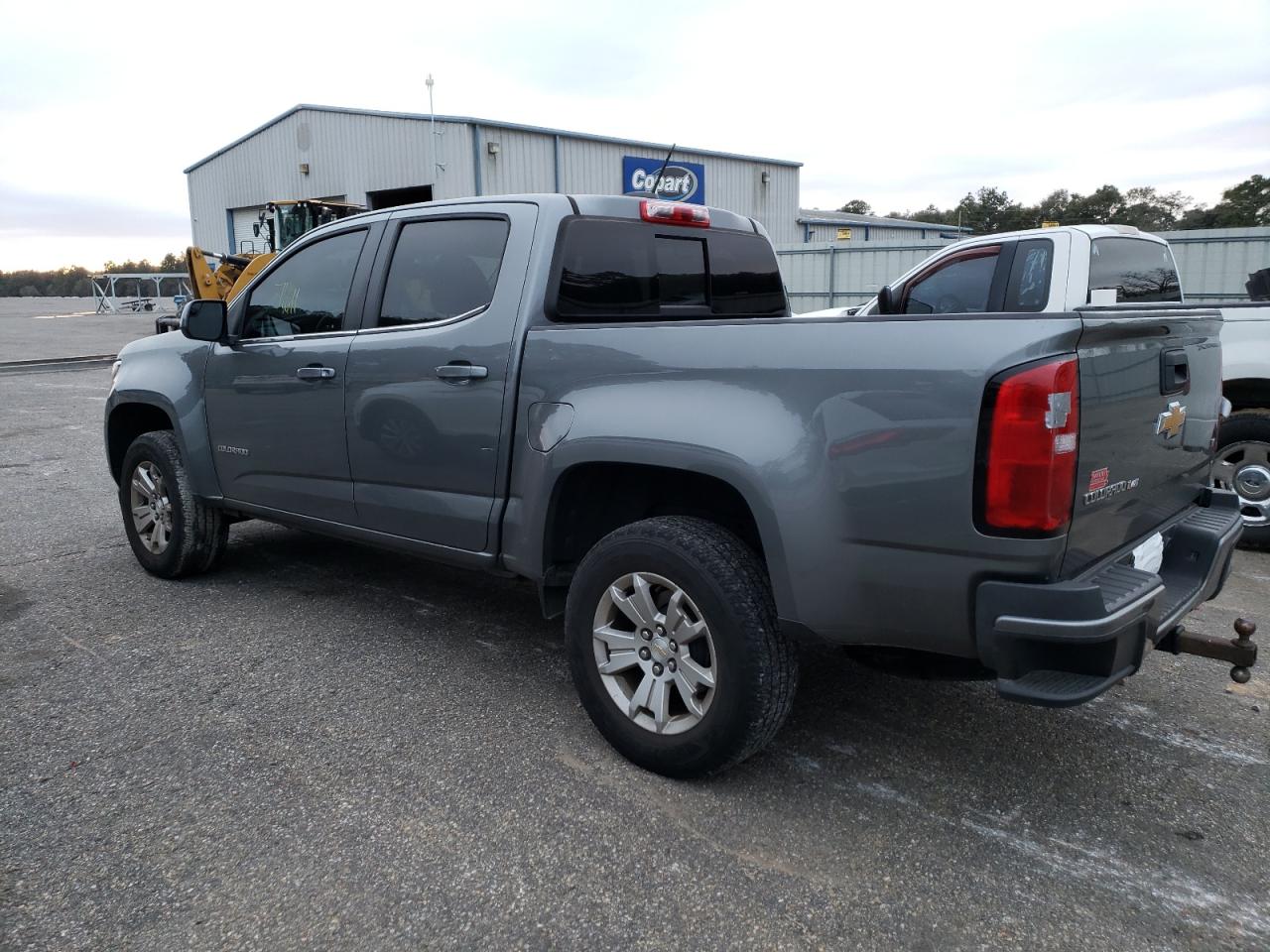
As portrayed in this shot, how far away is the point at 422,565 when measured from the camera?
5395 millimetres

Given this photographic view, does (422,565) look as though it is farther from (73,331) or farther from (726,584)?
(73,331)

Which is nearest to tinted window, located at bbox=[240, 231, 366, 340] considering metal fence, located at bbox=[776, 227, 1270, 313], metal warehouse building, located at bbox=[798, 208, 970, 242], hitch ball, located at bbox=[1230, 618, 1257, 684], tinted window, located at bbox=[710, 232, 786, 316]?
tinted window, located at bbox=[710, 232, 786, 316]

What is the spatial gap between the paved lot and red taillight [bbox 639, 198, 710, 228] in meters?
1.89

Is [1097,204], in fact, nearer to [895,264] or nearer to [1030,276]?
[895,264]

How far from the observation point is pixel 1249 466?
551 centimetres

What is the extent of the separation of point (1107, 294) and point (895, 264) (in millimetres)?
11698

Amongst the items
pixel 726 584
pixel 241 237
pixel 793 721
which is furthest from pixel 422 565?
pixel 241 237

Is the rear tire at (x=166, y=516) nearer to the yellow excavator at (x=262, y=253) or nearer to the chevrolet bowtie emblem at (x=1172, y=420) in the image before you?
the chevrolet bowtie emblem at (x=1172, y=420)

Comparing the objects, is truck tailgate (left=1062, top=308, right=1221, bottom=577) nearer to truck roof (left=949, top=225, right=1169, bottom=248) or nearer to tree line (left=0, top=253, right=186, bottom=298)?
truck roof (left=949, top=225, right=1169, bottom=248)

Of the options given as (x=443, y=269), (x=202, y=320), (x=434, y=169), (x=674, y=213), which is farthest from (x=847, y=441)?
(x=434, y=169)

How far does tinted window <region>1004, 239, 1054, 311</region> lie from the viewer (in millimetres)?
5637

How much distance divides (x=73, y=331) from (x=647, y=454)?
32578 millimetres

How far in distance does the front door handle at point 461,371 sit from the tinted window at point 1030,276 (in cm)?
370

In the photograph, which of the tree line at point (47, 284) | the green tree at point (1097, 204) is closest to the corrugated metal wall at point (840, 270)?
the green tree at point (1097, 204)
